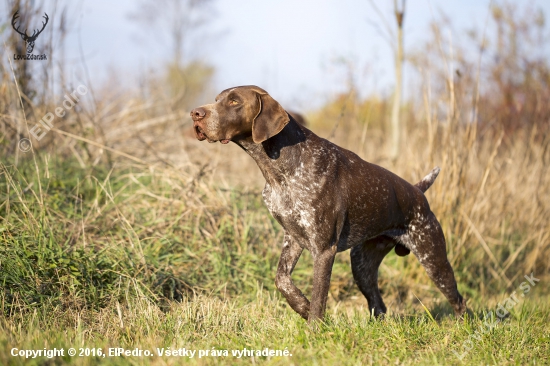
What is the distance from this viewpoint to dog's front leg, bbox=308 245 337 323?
3547 millimetres

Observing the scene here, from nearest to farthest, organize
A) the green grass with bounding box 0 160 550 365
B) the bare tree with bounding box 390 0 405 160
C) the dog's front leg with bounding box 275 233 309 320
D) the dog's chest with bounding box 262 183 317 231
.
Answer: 1. the green grass with bounding box 0 160 550 365
2. the dog's chest with bounding box 262 183 317 231
3. the dog's front leg with bounding box 275 233 309 320
4. the bare tree with bounding box 390 0 405 160

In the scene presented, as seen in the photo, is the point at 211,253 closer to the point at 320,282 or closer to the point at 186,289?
the point at 186,289

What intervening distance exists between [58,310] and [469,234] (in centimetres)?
406

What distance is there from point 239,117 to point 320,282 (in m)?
1.16

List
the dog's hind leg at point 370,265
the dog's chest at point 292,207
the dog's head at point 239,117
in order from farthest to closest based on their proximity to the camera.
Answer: the dog's hind leg at point 370,265, the dog's chest at point 292,207, the dog's head at point 239,117

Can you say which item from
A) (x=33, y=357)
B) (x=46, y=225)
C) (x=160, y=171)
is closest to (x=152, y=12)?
(x=160, y=171)

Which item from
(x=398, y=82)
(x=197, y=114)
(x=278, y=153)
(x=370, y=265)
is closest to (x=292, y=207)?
(x=278, y=153)

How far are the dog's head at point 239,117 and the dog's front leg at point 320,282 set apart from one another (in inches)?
33.3

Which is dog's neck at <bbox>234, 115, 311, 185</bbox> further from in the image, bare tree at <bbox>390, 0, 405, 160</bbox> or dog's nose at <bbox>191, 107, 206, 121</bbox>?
bare tree at <bbox>390, 0, 405, 160</bbox>

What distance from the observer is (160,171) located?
6.00 m

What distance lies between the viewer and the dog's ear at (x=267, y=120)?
3.37 meters

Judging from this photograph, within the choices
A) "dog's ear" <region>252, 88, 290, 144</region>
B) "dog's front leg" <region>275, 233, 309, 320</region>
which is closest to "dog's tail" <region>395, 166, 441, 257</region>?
"dog's front leg" <region>275, 233, 309, 320</region>

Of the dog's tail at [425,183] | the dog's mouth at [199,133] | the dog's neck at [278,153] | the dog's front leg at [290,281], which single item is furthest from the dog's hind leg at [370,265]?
the dog's mouth at [199,133]

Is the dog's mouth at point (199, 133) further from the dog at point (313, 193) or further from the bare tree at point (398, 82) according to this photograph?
the bare tree at point (398, 82)
